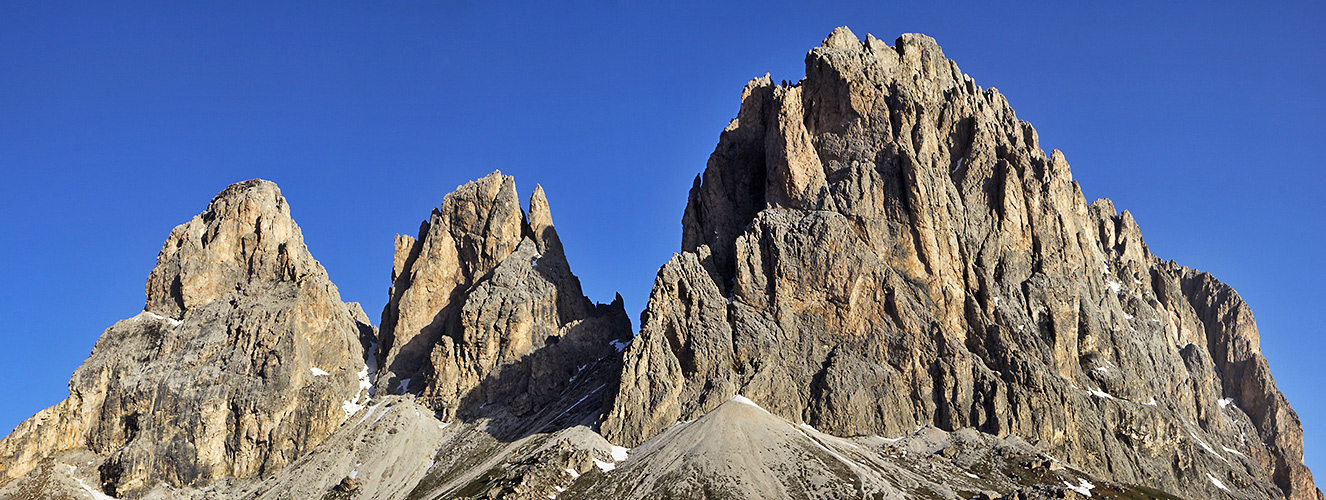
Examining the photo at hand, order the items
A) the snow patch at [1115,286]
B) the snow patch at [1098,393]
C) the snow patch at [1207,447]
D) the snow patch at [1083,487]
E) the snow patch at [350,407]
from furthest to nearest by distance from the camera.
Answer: the snow patch at [350,407]
the snow patch at [1115,286]
the snow patch at [1207,447]
the snow patch at [1098,393]
the snow patch at [1083,487]

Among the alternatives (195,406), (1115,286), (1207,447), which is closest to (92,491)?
(195,406)

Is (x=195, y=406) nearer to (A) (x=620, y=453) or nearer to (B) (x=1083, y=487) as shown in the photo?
(A) (x=620, y=453)

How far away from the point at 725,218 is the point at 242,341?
94.8 meters

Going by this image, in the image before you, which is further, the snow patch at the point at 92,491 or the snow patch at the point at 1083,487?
the snow patch at the point at 92,491

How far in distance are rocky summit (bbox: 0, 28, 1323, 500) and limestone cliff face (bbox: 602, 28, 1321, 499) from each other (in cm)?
43

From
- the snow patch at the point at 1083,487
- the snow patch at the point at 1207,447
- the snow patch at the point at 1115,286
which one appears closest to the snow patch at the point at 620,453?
the snow patch at the point at 1083,487

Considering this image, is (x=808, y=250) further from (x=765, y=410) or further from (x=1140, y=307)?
(x=1140, y=307)

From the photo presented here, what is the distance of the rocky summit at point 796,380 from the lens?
154250 millimetres

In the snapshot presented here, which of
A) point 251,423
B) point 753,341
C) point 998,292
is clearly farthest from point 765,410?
point 251,423

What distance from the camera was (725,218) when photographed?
198 meters

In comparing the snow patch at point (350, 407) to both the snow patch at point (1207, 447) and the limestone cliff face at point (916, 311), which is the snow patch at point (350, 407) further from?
the snow patch at point (1207, 447)

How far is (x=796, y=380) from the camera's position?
165625 millimetres

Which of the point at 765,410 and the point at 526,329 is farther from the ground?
the point at 526,329

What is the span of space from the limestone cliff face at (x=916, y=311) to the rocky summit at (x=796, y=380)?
0.43 metres
